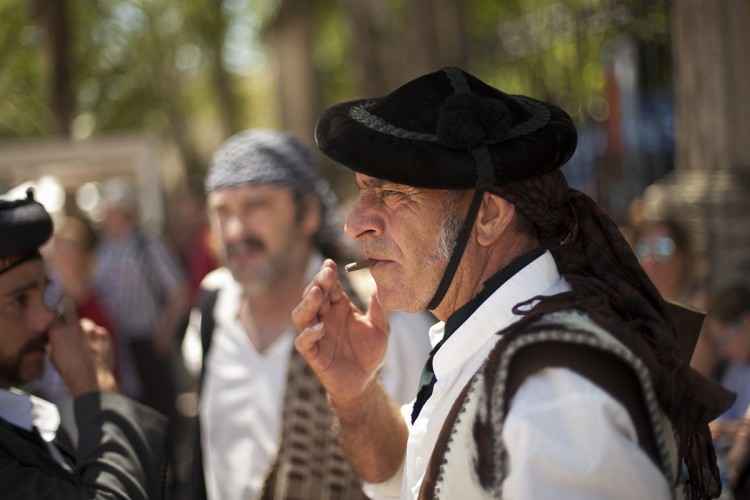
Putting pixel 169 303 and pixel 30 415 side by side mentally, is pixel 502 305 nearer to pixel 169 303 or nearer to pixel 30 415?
pixel 30 415

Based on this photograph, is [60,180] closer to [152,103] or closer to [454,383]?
[454,383]

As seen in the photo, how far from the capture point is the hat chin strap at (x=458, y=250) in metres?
1.81

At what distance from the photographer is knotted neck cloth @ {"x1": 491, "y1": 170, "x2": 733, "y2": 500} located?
5.25 ft

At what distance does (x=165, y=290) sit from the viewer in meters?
7.26

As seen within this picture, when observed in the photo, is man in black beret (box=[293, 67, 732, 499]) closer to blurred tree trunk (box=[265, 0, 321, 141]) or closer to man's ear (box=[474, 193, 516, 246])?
man's ear (box=[474, 193, 516, 246])

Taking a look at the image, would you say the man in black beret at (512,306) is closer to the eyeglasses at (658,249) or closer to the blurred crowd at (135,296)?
the eyeglasses at (658,249)

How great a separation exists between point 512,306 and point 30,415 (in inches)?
53.8

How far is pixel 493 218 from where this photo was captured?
183 cm

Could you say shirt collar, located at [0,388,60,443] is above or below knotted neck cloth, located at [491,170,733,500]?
below

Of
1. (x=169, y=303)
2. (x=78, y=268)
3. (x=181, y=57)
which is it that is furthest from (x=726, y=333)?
(x=181, y=57)

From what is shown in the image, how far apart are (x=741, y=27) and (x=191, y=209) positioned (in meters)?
8.47

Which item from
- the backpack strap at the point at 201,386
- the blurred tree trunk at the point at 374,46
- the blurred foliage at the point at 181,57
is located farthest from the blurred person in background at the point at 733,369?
the blurred tree trunk at the point at 374,46

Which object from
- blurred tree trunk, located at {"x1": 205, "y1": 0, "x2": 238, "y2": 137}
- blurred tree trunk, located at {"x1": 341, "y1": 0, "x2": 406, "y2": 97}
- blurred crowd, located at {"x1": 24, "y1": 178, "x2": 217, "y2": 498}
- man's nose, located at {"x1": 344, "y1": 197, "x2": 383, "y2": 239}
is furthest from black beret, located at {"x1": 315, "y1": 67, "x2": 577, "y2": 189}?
blurred tree trunk, located at {"x1": 205, "y1": 0, "x2": 238, "y2": 137}

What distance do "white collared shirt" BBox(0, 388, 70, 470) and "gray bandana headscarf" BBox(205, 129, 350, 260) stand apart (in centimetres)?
137
